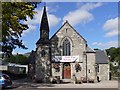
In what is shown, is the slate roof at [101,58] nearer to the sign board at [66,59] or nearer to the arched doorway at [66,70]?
the sign board at [66,59]

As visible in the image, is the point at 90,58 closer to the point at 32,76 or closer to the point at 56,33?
the point at 56,33

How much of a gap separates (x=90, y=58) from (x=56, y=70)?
6.05 meters

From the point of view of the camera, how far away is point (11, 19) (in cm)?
2486

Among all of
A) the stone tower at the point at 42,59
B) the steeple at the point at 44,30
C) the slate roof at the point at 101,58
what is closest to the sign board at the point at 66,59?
the stone tower at the point at 42,59

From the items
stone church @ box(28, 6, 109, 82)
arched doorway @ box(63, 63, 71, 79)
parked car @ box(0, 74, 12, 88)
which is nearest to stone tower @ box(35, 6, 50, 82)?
stone church @ box(28, 6, 109, 82)

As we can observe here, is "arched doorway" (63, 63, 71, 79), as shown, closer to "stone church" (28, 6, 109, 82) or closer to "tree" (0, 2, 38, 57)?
"stone church" (28, 6, 109, 82)

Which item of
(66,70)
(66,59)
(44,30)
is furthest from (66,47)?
(44,30)

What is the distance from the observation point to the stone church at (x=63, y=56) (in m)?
48.1

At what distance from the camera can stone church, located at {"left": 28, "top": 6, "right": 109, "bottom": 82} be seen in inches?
1895

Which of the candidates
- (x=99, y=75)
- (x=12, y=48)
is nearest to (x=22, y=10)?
(x=12, y=48)

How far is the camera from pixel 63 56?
4866 cm

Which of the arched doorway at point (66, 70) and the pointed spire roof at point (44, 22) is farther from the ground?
the pointed spire roof at point (44, 22)

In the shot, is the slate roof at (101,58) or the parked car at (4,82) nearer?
the parked car at (4,82)

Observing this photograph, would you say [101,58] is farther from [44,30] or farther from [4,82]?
Answer: [4,82]
